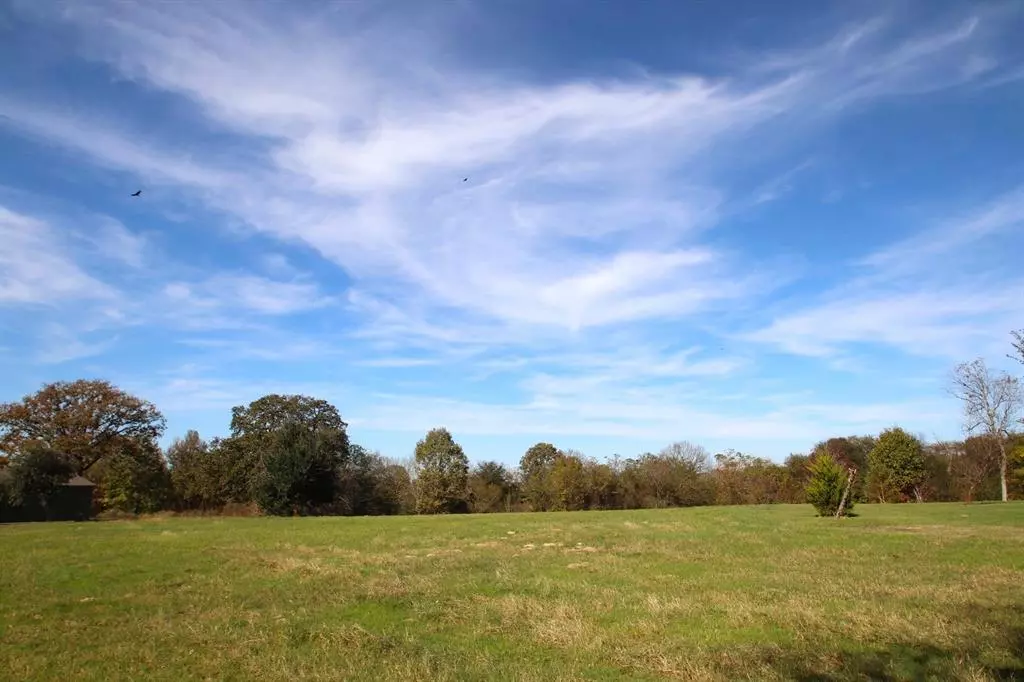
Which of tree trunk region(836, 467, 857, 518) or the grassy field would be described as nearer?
the grassy field

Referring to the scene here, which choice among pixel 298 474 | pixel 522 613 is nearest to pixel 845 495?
pixel 522 613

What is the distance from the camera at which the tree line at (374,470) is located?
58.6 metres

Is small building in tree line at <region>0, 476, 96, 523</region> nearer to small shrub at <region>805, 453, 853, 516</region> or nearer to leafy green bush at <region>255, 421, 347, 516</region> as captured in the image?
leafy green bush at <region>255, 421, 347, 516</region>

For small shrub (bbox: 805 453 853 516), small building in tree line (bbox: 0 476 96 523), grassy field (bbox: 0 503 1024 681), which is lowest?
small building in tree line (bbox: 0 476 96 523)

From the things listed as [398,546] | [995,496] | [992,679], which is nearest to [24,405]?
[398,546]

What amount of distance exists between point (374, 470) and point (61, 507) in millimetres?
35410

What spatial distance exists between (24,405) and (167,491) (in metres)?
16.7

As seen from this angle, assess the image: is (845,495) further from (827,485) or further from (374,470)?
(374,470)

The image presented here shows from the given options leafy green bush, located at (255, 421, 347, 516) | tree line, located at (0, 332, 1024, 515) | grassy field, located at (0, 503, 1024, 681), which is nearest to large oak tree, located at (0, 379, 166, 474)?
tree line, located at (0, 332, 1024, 515)

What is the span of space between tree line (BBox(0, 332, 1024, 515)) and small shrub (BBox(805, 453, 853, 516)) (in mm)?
89

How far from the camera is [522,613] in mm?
11812

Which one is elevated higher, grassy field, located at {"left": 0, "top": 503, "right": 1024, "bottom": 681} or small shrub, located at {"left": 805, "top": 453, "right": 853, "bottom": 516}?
small shrub, located at {"left": 805, "top": 453, "right": 853, "bottom": 516}

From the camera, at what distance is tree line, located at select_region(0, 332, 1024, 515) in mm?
58562

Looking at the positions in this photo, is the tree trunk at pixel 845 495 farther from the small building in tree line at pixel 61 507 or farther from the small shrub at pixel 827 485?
the small building in tree line at pixel 61 507
